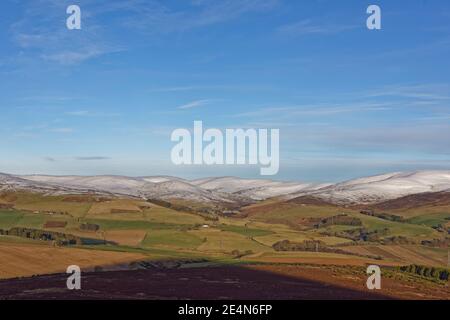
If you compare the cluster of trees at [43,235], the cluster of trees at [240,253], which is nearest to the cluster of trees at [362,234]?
the cluster of trees at [240,253]

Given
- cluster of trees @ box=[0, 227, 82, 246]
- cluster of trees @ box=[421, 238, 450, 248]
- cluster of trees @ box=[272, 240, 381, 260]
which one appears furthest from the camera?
cluster of trees @ box=[421, 238, 450, 248]

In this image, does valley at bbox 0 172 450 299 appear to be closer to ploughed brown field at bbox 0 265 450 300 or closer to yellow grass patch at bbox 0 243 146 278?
yellow grass patch at bbox 0 243 146 278

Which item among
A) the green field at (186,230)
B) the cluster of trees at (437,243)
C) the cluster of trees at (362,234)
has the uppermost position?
the green field at (186,230)

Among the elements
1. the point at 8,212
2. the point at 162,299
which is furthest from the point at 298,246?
the point at 162,299

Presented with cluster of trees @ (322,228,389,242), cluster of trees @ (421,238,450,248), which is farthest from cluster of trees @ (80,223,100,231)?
cluster of trees @ (421,238,450,248)

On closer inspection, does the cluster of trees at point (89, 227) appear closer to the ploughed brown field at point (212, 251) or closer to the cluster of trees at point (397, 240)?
the ploughed brown field at point (212, 251)
